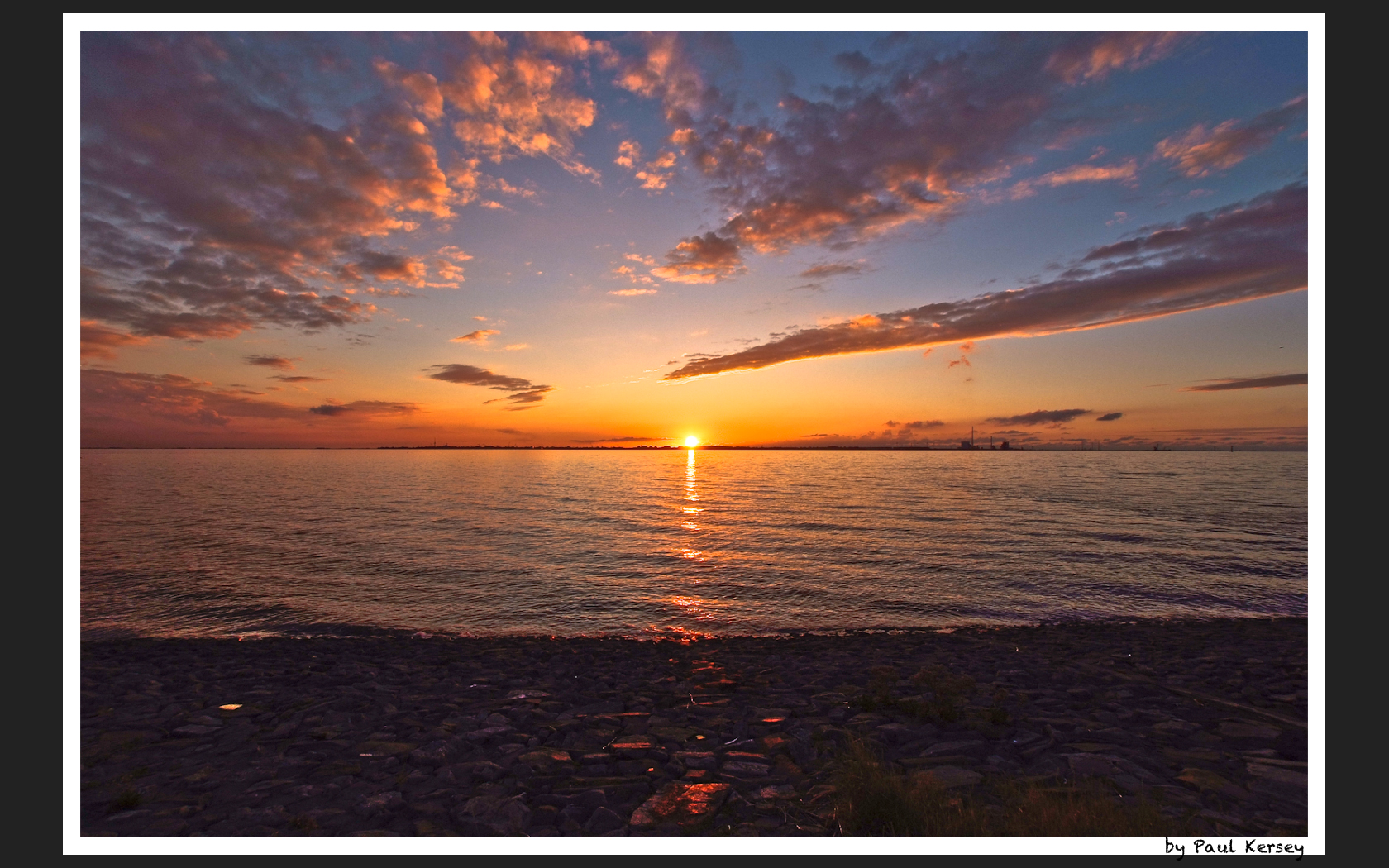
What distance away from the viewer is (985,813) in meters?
6.46

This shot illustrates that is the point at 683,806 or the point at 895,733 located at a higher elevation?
the point at 683,806

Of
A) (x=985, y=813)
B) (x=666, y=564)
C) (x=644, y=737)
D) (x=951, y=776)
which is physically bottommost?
(x=666, y=564)

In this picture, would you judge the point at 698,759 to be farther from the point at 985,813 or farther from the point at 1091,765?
the point at 1091,765

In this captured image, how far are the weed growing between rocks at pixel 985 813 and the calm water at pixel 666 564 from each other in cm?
1447

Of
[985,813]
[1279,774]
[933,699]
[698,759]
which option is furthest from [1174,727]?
[698,759]

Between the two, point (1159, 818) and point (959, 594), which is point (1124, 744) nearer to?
point (1159, 818)

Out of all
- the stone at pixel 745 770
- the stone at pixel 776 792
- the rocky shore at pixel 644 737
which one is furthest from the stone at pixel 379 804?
the stone at pixel 776 792

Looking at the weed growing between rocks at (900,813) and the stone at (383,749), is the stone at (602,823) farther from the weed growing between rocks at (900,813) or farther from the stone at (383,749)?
the stone at (383,749)

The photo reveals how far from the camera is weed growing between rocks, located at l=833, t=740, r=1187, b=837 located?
6223 mm

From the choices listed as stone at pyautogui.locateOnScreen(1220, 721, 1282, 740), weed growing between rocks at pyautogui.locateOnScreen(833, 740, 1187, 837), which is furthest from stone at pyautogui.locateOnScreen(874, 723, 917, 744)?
stone at pyautogui.locateOnScreen(1220, 721, 1282, 740)

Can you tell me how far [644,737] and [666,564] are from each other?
77.4ft

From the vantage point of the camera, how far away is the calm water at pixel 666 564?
2248 centimetres

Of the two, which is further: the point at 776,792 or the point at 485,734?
the point at 485,734

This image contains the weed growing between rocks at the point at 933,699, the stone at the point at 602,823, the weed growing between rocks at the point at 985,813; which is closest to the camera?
the weed growing between rocks at the point at 985,813
